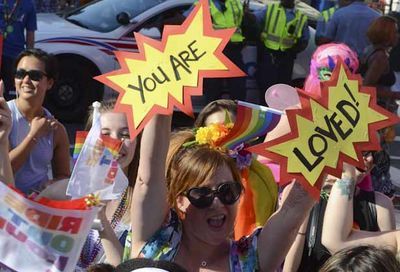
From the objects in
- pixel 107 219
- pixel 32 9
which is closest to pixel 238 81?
pixel 32 9

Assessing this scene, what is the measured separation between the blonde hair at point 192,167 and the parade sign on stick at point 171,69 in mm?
242

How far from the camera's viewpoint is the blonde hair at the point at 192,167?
288 cm

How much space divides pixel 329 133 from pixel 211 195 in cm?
40

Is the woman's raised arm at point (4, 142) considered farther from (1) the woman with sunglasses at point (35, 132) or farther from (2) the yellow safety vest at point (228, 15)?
(2) the yellow safety vest at point (228, 15)

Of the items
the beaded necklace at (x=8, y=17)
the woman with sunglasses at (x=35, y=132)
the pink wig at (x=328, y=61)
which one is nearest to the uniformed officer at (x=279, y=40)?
the beaded necklace at (x=8, y=17)

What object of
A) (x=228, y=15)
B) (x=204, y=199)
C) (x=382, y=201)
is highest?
(x=204, y=199)

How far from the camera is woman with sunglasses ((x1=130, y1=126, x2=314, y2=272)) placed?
282cm

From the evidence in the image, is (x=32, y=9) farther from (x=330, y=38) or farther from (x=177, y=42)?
(x=177, y=42)

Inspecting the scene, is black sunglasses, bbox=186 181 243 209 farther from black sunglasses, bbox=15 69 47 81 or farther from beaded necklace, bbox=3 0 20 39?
beaded necklace, bbox=3 0 20 39

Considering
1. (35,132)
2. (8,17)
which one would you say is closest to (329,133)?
(35,132)

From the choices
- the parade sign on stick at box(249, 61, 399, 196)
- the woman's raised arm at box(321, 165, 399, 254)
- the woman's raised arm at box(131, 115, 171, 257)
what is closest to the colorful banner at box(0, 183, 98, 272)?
the woman's raised arm at box(131, 115, 171, 257)

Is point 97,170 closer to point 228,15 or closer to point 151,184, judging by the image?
point 151,184

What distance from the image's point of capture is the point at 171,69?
278 cm

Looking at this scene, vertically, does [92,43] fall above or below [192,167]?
below
